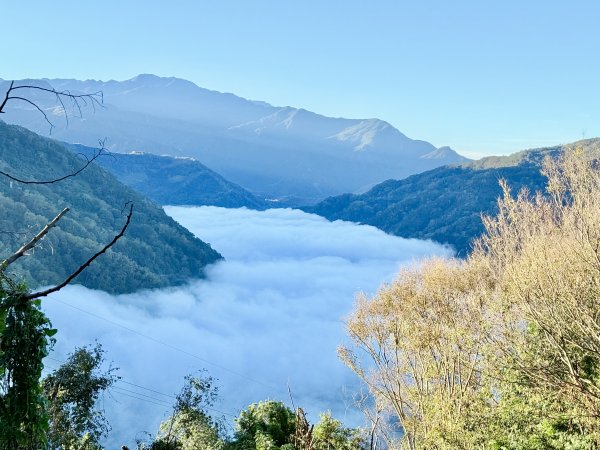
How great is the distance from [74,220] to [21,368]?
17419 centimetres

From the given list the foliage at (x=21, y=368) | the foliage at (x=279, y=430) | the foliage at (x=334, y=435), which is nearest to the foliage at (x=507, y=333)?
the foliage at (x=334, y=435)

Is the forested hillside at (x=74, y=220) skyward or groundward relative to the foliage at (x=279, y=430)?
skyward

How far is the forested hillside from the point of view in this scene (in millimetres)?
139750

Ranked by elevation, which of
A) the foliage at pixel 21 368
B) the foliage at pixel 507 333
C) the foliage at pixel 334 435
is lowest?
the foliage at pixel 334 435

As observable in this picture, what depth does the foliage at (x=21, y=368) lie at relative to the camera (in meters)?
3.97

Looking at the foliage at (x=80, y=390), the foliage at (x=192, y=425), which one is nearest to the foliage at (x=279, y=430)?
the foliage at (x=192, y=425)

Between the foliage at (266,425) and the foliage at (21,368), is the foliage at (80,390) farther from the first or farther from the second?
the foliage at (21,368)

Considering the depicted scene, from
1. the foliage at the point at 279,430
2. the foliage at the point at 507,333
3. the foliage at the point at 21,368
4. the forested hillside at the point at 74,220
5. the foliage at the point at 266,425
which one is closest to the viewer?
the foliage at the point at 21,368

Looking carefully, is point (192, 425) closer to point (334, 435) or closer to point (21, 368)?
point (334, 435)

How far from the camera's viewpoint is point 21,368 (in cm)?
413

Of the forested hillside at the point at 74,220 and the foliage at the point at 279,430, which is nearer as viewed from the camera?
the foliage at the point at 279,430

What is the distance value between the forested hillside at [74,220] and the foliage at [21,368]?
139586 mm

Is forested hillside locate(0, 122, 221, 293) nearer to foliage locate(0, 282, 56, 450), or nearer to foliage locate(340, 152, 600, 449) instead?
foliage locate(340, 152, 600, 449)

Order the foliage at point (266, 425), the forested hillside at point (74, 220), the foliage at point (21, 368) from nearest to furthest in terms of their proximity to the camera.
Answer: the foliage at point (21, 368) < the foliage at point (266, 425) < the forested hillside at point (74, 220)
